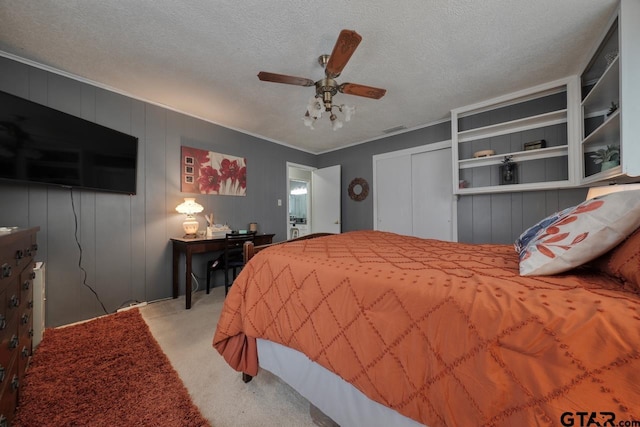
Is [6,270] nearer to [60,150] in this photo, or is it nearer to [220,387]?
[220,387]

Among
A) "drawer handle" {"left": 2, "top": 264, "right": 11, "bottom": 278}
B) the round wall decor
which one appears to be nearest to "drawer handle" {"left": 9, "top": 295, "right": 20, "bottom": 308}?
"drawer handle" {"left": 2, "top": 264, "right": 11, "bottom": 278}

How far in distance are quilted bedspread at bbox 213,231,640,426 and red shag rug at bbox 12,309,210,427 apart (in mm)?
743

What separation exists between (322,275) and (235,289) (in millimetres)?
668

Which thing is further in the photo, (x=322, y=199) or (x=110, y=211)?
(x=322, y=199)

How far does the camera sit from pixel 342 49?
1.46m

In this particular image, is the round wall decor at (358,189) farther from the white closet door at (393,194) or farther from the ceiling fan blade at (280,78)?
the ceiling fan blade at (280,78)

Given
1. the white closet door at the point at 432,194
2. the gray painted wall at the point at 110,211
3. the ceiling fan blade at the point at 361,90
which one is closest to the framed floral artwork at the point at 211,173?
the gray painted wall at the point at 110,211

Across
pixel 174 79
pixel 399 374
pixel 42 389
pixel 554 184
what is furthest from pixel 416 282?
pixel 174 79

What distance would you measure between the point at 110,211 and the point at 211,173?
1.21 meters

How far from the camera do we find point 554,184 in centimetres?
236

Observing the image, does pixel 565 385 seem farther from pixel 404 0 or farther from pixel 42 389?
pixel 42 389

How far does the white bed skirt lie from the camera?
0.89 m

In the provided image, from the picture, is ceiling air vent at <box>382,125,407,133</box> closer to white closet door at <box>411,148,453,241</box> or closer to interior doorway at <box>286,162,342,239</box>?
white closet door at <box>411,148,453,241</box>

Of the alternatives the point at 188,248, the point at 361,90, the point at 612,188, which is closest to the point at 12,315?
the point at 188,248
